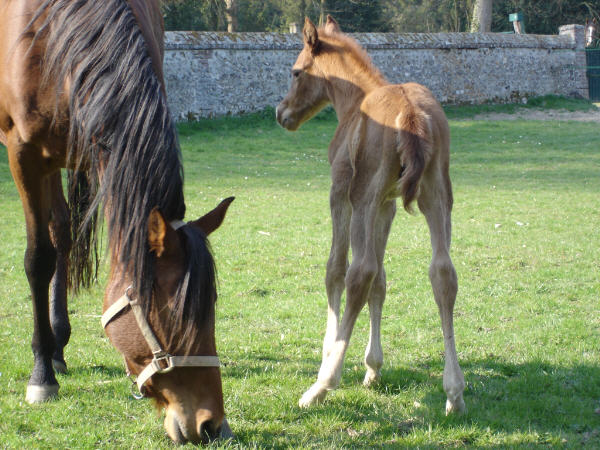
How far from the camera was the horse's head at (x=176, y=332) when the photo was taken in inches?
97.2

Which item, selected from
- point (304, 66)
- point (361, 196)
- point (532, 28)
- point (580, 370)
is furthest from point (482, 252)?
point (532, 28)

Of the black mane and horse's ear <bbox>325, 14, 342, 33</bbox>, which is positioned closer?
the black mane

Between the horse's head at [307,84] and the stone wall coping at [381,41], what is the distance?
1250 centimetres

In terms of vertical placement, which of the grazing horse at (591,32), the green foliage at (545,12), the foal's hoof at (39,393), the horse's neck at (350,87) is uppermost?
the green foliage at (545,12)

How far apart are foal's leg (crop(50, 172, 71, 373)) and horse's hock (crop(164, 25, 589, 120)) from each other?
12.5 meters

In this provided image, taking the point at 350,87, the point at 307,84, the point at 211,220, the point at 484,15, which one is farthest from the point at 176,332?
the point at 484,15

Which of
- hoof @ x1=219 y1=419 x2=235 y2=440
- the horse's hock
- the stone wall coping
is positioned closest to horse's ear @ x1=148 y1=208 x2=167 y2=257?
hoof @ x1=219 y1=419 x2=235 y2=440

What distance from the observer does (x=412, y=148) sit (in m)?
3.21

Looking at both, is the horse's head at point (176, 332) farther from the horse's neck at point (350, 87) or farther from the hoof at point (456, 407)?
the horse's neck at point (350, 87)

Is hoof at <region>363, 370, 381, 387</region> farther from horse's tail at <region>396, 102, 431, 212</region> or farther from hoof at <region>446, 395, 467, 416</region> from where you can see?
horse's tail at <region>396, 102, 431, 212</region>

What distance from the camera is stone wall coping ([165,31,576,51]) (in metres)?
16.9

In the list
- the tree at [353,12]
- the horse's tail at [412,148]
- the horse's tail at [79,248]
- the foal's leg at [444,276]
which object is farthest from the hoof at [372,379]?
the tree at [353,12]

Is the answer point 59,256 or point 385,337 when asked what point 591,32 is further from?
point 59,256

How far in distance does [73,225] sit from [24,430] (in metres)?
1.47
